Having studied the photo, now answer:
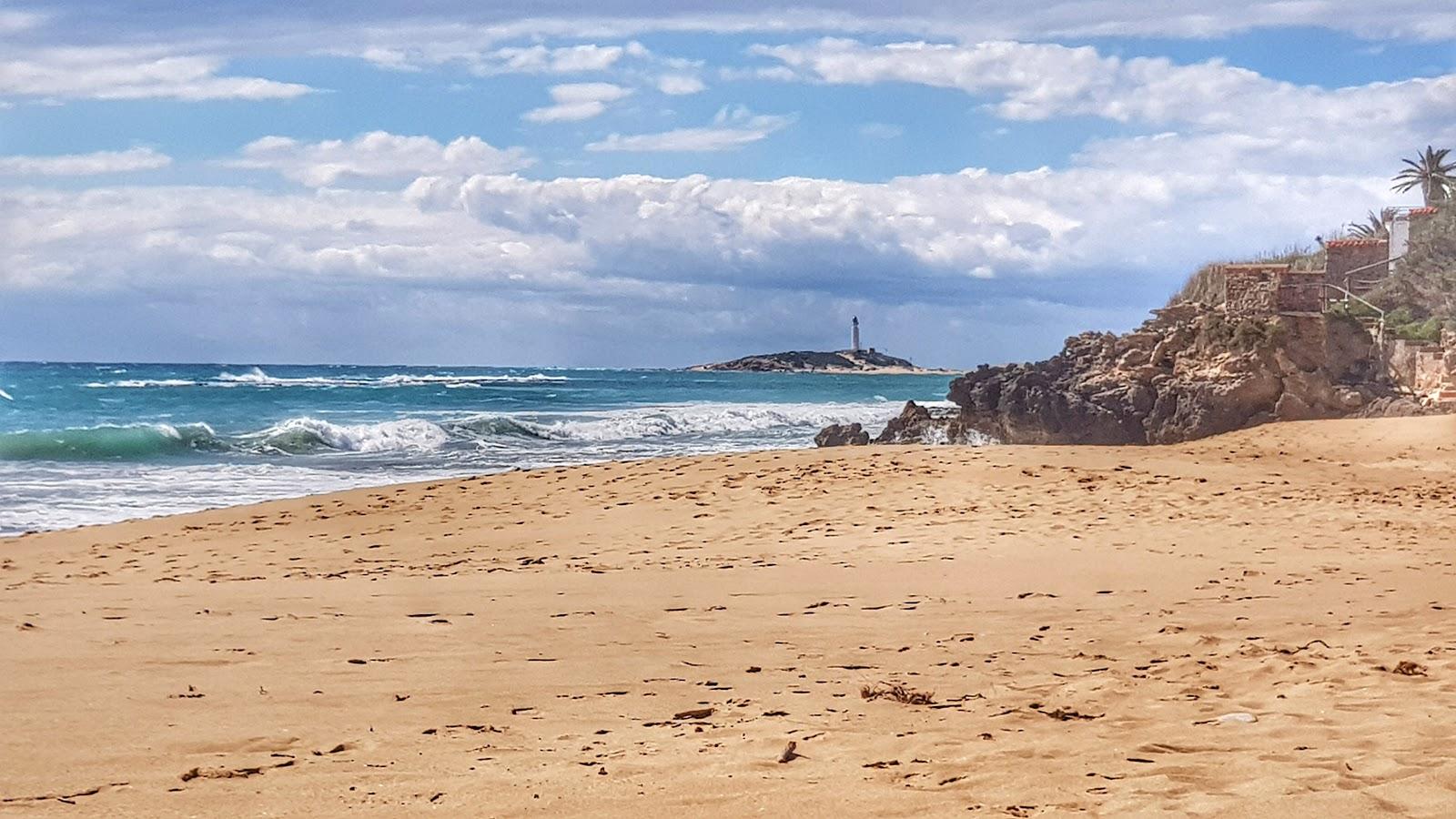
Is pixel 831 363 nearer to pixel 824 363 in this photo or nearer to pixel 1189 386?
pixel 824 363

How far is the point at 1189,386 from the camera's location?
22.7m

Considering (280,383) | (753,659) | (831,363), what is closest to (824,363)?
(831,363)

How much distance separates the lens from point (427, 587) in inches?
345

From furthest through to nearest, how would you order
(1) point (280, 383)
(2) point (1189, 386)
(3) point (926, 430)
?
(1) point (280, 383) < (3) point (926, 430) < (2) point (1189, 386)

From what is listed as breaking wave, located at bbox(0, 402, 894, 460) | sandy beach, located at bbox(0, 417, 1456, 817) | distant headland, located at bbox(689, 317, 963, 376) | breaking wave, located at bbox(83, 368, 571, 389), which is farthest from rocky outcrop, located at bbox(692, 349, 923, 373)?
sandy beach, located at bbox(0, 417, 1456, 817)

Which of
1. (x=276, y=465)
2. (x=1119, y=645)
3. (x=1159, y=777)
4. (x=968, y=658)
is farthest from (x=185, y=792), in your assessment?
(x=276, y=465)

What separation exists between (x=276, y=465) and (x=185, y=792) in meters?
19.7

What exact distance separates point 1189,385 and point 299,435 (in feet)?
64.3

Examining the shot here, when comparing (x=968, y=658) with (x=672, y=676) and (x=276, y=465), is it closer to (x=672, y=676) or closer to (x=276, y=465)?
(x=672, y=676)

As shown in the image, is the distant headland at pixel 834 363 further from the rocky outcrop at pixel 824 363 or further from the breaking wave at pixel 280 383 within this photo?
the breaking wave at pixel 280 383

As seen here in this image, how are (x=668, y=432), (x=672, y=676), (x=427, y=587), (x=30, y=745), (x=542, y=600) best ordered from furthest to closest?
1. (x=668, y=432)
2. (x=427, y=587)
3. (x=542, y=600)
4. (x=672, y=676)
5. (x=30, y=745)

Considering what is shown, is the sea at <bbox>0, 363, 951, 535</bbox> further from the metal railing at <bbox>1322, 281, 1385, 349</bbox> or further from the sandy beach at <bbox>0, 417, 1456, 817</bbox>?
the metal railing at <bbox>1322, 281, 1385, 349</bbox>

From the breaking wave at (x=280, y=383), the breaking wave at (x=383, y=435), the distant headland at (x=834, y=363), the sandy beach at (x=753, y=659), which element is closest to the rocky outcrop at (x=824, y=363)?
the distant headland at (x=834, y=363)

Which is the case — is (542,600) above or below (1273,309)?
below
